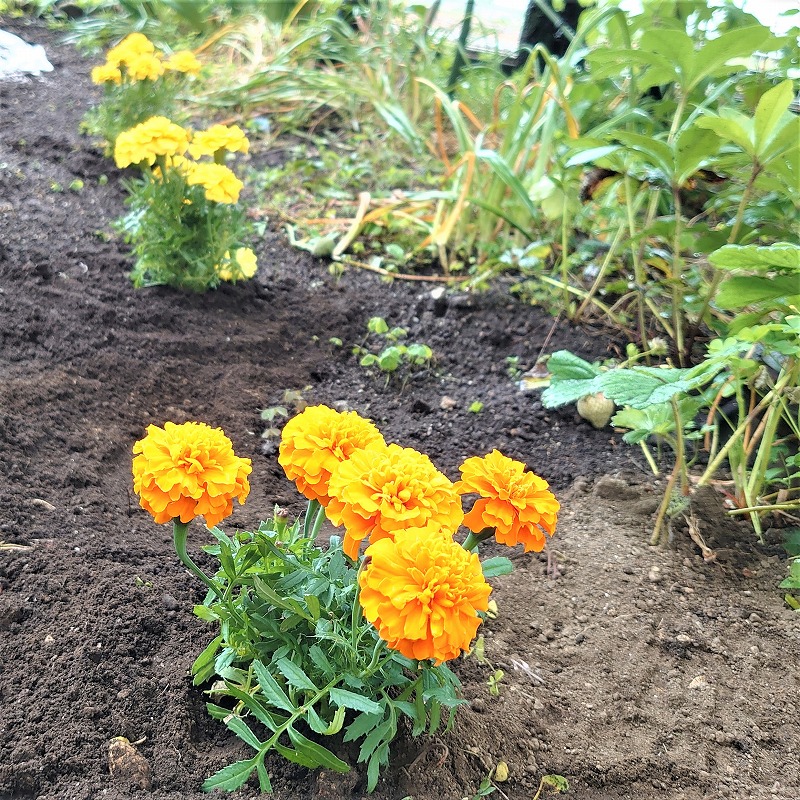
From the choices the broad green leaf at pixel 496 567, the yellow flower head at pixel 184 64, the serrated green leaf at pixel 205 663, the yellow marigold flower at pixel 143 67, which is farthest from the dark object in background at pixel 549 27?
the serrated green leaf at pixel 205 663

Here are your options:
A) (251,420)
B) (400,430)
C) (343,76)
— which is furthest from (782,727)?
(343,76)

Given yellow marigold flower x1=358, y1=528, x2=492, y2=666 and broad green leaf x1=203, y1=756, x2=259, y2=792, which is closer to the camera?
yellow marigold flower x1=358, y1=528, x2=492, y2=666

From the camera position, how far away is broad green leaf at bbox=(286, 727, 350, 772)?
3.05ft

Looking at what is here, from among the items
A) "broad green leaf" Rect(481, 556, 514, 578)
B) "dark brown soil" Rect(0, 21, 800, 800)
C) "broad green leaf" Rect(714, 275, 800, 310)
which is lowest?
"dark brown soil" Rect(0, 21, 800, 800)

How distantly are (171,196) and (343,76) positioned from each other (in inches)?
76.9

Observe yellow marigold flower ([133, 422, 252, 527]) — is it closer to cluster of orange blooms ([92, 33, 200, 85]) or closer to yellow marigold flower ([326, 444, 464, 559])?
yellow marigold flower ([326, 444, 464, 559])

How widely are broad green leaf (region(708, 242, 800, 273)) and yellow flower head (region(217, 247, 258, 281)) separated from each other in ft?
4.74

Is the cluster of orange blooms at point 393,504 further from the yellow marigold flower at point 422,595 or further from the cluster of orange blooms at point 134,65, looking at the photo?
the cluster of orange blooms at point 134,65

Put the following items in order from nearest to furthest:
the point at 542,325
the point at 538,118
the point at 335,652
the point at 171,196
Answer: the point at 335,652
the point at 171,196
the point at 542,325
the point at 538,118

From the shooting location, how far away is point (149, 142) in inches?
79.5

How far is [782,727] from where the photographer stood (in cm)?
121

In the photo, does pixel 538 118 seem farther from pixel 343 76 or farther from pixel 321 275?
pixel 343 76

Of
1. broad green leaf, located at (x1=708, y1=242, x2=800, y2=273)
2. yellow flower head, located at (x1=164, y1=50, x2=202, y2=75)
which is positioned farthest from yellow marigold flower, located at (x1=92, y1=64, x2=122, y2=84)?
broad green leaf, located at (x1=708, y1=242, x2=800, y2=273)

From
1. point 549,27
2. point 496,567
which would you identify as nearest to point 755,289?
point 496,567
